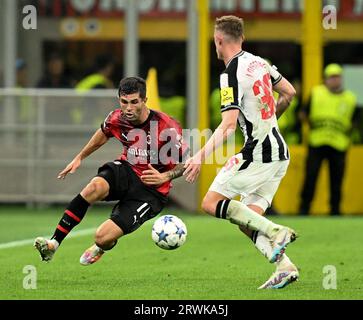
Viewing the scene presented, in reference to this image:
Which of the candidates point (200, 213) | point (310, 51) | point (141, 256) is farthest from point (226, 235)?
point (310, 51)

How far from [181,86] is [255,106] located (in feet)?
30.1

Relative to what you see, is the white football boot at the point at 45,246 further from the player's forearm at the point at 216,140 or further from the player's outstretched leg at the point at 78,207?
the player's forearm at the point at 216,140

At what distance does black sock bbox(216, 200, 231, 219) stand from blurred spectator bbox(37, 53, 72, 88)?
31.5ft

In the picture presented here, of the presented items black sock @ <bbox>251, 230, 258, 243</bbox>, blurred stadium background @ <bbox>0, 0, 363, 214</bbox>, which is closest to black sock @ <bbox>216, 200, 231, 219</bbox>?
black sock @ <bbox>251, 230, 258, 243</bbox>

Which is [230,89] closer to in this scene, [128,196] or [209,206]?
[209,206]

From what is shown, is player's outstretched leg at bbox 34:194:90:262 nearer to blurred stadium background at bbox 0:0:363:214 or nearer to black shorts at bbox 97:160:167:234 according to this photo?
black shorts at bbox 97:160:167:234

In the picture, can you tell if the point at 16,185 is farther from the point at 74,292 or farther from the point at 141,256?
the point at 74,292

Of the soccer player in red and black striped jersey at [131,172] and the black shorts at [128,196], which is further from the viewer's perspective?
the black shorts at [128,196]

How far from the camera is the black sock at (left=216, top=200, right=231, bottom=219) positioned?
8.72 metres

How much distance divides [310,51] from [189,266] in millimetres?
7738

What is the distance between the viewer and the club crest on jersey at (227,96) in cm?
864

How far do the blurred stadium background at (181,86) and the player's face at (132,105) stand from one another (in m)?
7.85

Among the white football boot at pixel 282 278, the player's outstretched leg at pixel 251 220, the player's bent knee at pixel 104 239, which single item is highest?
the player's outstretched leg at pixel 251 220

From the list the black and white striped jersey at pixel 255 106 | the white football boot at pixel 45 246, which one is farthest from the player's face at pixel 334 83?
the white football boot at pixel 45 246
